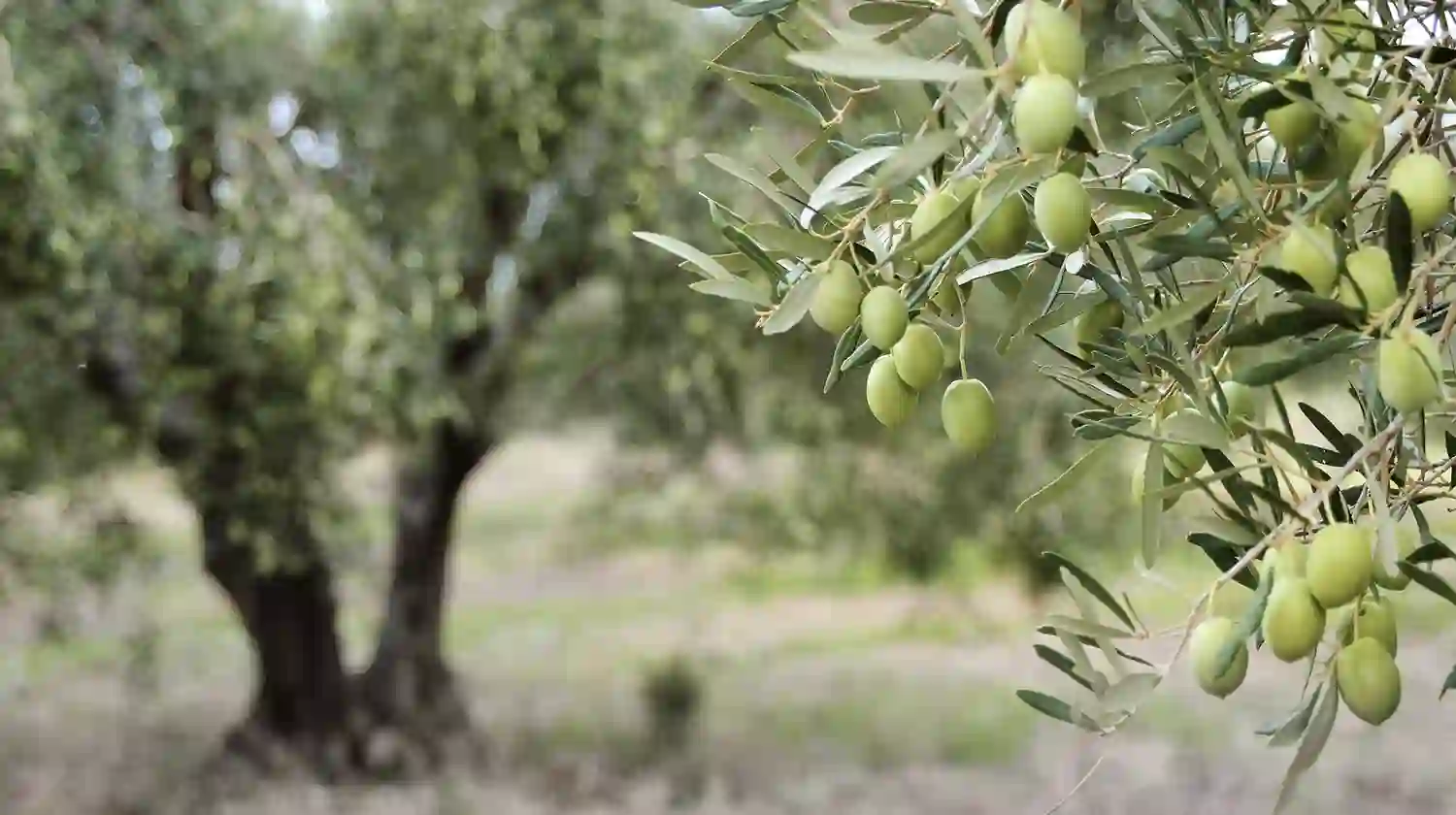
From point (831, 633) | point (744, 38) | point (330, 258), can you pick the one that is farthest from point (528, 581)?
point (744, 38)

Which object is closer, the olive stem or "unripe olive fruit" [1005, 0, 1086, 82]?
"unripe olive fruit" [1005, 0, 1086, 82]

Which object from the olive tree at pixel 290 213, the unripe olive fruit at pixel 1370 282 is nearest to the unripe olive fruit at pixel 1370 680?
the unripe olive fruit at pixel 1370 282

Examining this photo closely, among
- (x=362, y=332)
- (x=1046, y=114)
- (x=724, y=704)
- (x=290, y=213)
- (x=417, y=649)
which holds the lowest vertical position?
(x=724, y=704)

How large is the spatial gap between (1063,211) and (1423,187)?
11 centimetres

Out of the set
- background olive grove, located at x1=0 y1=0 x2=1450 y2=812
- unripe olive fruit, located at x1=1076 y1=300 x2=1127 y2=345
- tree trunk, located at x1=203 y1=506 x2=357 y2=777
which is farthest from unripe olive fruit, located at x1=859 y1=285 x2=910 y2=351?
tree trunk, located at x1=203 y1=506 x2=357 y2=777

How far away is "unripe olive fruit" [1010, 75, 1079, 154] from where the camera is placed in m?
0.33

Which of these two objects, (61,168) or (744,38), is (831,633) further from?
(744,38)

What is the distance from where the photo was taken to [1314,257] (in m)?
0.37

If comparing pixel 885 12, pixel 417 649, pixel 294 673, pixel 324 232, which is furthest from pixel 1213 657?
pixel 417 649

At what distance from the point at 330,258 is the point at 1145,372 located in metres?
1.95

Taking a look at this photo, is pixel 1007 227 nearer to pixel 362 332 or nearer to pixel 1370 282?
pixel 1370 282

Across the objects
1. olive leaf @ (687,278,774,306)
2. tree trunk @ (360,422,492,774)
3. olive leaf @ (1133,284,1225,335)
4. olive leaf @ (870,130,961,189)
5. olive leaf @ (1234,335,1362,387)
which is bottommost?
tree trunk @ (360,422,492,774)

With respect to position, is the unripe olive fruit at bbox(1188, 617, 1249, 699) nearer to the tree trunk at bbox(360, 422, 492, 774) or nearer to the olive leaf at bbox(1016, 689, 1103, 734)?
the olive leaf at bbox(1016, 689, 1103, 734)

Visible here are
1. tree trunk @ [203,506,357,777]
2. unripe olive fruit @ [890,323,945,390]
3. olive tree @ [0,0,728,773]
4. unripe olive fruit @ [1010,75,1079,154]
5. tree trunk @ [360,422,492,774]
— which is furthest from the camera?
tree trunk @ [360,422,492,774]
